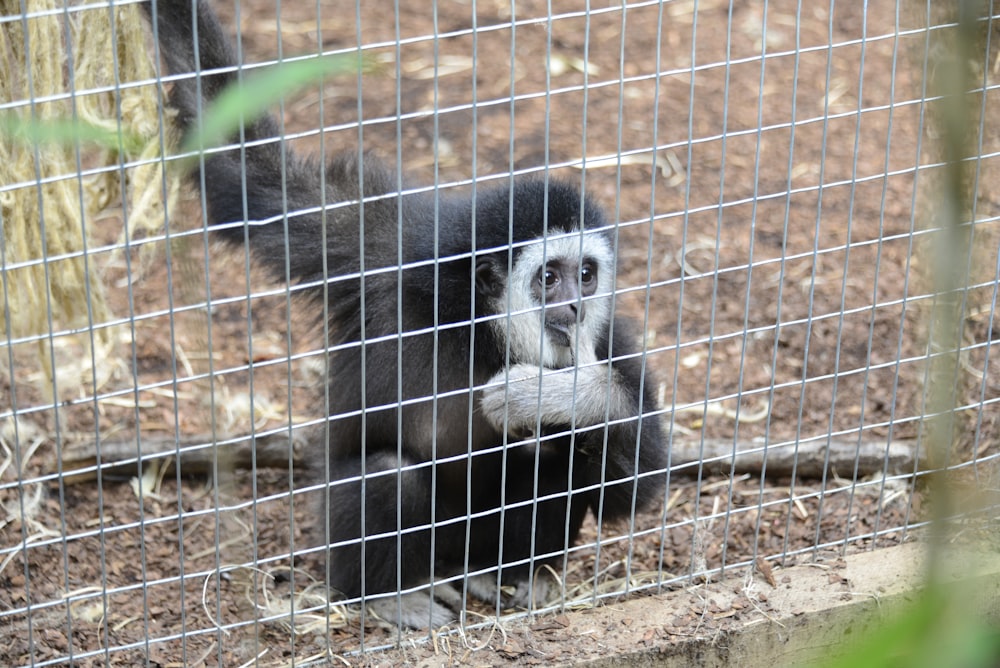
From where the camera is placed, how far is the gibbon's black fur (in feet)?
13.9

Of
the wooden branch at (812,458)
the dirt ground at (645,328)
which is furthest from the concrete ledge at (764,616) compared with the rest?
the wooden branch at (812,458)

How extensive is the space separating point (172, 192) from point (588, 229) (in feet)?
5.47

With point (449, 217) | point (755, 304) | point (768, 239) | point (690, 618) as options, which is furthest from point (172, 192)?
point (768, 239)

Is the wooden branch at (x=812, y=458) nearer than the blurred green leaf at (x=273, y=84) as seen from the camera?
No

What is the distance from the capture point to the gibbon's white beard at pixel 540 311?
435 centimetres

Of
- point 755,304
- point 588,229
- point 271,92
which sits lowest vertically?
point 755,304

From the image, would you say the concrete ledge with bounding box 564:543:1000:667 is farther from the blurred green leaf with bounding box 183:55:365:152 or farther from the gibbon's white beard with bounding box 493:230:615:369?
the blurred green leaf with bounding box 183:55:365:152

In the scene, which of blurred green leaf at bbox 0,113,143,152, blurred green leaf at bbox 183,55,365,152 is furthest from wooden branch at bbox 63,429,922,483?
blurred green leaf at bbox 183,55,365,152

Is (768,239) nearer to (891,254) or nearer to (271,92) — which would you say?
(891,254)

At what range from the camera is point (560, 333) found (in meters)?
4.48

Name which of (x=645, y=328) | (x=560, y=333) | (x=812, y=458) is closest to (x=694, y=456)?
(x=812, y=458)

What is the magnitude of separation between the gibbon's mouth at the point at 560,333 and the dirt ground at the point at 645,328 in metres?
0.34

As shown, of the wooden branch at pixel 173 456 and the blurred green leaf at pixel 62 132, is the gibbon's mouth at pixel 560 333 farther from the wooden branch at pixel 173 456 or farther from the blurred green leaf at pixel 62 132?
the blurred green leaf at pixel 62 132

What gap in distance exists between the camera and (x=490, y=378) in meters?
4.51
